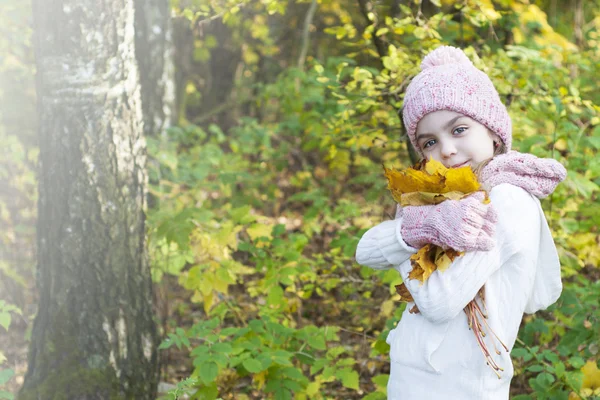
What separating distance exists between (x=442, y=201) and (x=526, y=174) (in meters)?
0.27

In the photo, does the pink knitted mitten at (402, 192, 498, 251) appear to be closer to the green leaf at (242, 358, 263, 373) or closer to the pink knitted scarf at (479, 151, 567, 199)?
the pink knitted scarf at (479, 151, 567, 199)

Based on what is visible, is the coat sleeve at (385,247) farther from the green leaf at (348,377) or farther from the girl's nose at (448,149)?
the green leaf at (348,377)

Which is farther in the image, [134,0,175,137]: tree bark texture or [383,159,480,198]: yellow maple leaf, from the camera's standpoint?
[134,0,175,137]: tree bark texture

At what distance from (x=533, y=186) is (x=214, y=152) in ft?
12.6

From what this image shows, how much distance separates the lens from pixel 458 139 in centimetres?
193

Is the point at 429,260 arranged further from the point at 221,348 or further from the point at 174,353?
the point at 174,353

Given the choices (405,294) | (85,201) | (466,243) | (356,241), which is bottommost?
(356,241)

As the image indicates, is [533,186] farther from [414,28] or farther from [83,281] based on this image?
[83,281]

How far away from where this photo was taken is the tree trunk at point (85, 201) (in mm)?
3172

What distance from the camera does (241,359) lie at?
293 centimetres

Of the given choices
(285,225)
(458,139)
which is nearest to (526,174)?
(458,139)

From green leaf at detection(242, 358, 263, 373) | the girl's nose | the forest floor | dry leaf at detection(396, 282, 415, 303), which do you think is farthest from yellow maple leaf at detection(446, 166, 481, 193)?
the forest floor

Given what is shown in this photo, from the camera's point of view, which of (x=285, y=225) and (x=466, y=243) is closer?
(x=466, y=243)

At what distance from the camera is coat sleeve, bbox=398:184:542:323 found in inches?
68.7
